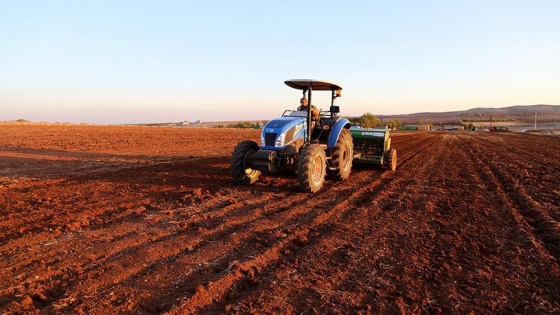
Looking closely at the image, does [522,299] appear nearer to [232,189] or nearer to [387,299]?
[387,299]

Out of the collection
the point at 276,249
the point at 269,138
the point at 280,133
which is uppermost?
the point at 280,133

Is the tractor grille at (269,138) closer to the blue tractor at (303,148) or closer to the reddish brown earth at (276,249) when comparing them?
the blue tractor at (303,148)

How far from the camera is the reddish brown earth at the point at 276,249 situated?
→ 311 cm

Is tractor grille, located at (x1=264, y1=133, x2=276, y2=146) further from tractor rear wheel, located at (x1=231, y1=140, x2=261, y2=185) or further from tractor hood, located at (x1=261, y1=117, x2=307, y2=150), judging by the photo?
tractor rear wheel, located at (x1=231, y1=140, x2=261, y2=185)

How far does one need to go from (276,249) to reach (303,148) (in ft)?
10.8

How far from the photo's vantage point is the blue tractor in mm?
7172

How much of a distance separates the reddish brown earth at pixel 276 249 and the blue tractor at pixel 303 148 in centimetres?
44

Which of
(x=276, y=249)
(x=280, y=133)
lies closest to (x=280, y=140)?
(x=280, y=133)

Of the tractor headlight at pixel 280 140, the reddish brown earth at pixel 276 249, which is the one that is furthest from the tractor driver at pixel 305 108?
the reddish brown earth at pixel 276 249

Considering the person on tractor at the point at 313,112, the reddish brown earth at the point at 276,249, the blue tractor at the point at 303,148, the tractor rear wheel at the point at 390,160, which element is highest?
the person on tractor at the point at 313,112

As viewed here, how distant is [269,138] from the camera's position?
7.56 metres

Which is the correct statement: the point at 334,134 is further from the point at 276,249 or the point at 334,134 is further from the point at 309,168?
the point at 276,249

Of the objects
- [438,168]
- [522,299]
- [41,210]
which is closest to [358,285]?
[522,299]

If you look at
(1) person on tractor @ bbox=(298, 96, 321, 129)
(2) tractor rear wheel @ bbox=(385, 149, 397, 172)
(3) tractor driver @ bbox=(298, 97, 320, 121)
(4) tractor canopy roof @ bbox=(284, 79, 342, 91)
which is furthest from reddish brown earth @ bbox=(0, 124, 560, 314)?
(2) tractor rear wheel @ bbox=(385, 149, 397, 172)
